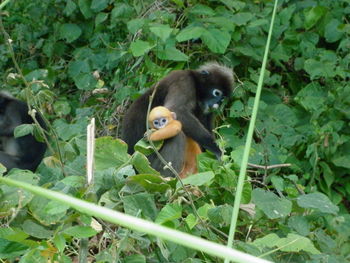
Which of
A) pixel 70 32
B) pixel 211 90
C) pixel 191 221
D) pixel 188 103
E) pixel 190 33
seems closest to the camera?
pixel 191 221

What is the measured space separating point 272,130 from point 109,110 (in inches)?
57.8

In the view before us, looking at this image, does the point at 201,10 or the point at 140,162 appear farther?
the point at 201,10

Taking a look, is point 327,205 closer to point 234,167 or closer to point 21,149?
point 234,167

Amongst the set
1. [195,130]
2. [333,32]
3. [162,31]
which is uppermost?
[162,31]

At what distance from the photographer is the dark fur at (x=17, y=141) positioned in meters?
5.64

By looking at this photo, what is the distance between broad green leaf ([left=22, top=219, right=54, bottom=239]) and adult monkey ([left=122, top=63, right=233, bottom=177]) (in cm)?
288

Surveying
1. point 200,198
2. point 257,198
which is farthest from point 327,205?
point 200,198

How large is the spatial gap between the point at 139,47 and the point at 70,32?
1.58m

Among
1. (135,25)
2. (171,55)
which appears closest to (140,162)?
(171,55)

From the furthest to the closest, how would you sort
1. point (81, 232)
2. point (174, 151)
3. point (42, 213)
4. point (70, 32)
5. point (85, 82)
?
point (70, 32), point (85, 82), point (174, 151), point (42, 213), point (81, 232)

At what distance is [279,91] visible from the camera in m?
6.70

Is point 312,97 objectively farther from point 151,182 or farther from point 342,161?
point 151,182

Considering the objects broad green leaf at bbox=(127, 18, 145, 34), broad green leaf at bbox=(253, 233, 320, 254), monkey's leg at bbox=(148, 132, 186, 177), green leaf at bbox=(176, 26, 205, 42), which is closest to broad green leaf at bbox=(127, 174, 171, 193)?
broad green leaf at bbox=(253, 233, 320, 254)

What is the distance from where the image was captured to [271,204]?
2.93 m
